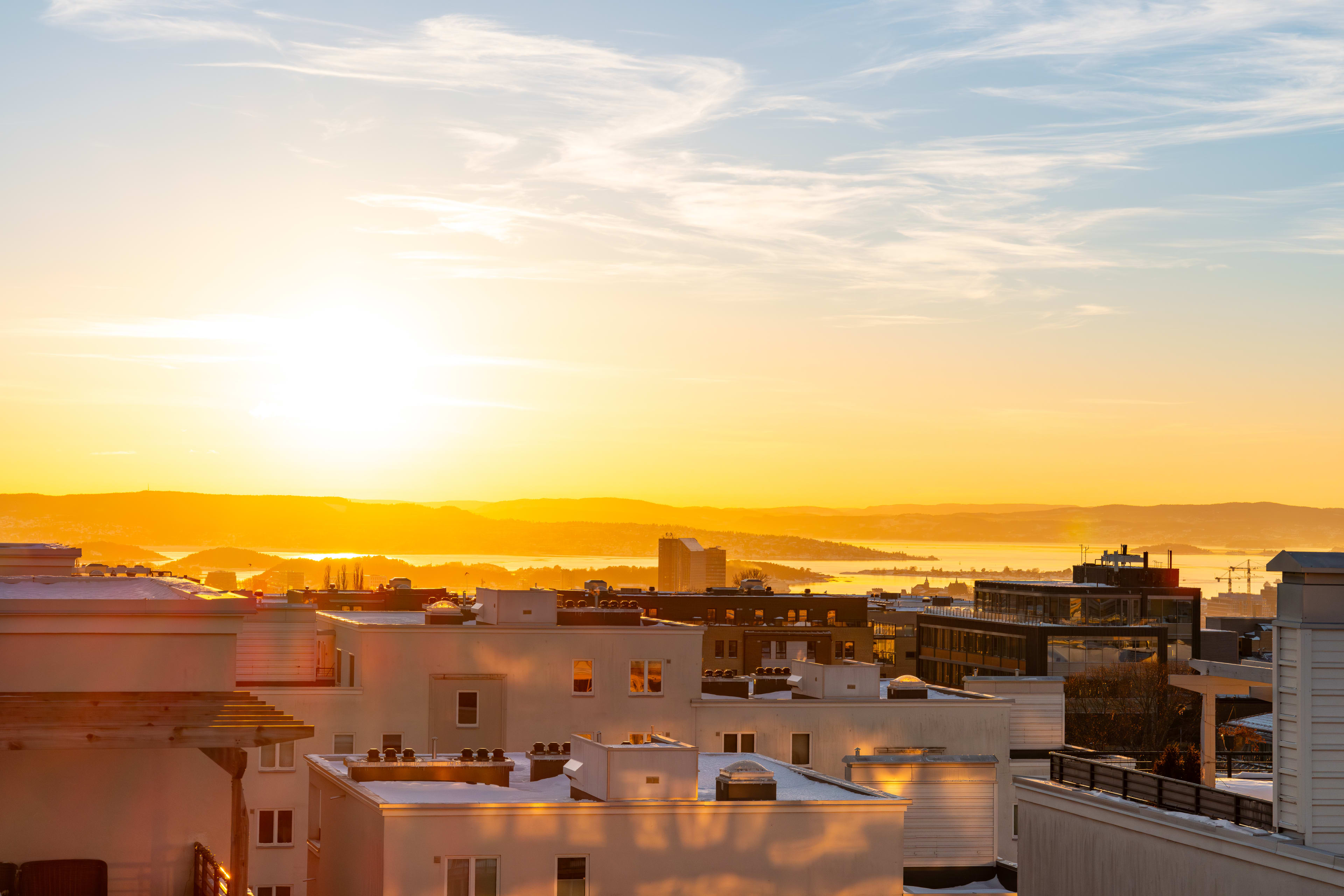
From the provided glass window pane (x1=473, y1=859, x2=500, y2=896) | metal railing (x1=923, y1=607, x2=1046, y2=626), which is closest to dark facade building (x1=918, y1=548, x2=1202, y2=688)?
metal railing (x1=923, y1=607, x2=1046, y2=626)

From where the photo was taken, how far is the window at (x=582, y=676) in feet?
167

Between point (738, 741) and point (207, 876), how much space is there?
108ft

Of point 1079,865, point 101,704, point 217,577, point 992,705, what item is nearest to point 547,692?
point 992,705

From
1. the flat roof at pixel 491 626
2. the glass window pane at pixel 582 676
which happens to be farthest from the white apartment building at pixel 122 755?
the glass window pane at pixel 582 676

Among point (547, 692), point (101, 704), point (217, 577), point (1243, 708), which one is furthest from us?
point (217, 577)

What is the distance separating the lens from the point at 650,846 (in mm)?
31594

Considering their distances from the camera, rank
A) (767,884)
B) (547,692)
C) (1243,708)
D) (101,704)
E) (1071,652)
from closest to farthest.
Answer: (101,704)
(767,884)
(547,692)
(1243,708)
(1071,652)

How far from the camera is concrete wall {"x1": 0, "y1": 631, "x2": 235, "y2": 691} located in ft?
65.3

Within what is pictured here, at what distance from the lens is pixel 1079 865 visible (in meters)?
26.3

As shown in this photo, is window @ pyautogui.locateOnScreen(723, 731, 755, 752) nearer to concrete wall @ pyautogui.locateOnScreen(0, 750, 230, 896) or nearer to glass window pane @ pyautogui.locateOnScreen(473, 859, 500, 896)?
glass window pane @ pyautogui.locateOnScreen(473, 859, 500, 896)

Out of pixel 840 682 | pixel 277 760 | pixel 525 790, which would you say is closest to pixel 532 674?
pixel 277 760

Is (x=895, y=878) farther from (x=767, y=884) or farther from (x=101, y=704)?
(x=101, y=704)

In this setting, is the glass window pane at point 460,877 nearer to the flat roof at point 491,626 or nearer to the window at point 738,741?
the flat roof at point 491,626

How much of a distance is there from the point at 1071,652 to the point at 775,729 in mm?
83772
